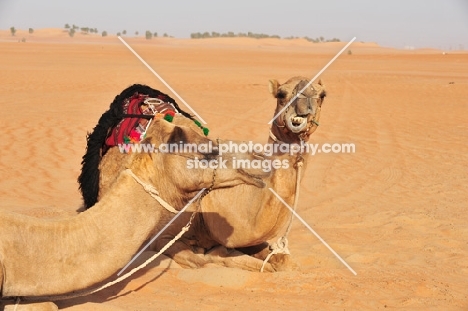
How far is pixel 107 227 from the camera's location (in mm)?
4027

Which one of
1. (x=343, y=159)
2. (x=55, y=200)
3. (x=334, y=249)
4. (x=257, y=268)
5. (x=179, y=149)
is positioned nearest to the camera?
(x=179, y=149)

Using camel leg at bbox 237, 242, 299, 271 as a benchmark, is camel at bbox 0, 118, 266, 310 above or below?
above

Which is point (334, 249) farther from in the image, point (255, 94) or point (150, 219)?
point (255, 94)

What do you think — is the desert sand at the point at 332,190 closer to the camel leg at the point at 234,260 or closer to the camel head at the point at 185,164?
the camel leg at the point at 234,260

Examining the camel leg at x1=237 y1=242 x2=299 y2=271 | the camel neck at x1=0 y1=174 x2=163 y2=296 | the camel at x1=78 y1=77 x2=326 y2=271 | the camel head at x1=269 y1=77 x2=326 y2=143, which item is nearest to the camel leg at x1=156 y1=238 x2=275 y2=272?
the camel at x1=78 y1=77 x2=326 y2=271

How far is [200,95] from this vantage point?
22625 millimetres

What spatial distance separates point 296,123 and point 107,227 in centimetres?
166

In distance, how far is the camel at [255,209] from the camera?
16.3 ft

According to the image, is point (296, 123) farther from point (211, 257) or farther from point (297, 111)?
point (211, 257)

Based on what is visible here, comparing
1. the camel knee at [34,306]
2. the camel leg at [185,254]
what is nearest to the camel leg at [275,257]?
the camel leg at [185,254]

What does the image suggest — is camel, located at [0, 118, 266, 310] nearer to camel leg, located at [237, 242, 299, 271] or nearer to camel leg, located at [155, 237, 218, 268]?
camel leg, located at [155, 237, 218, 268]

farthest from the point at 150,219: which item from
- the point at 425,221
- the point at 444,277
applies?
the point at 425,221

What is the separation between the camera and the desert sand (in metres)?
5.21

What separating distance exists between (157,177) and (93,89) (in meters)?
19.8
